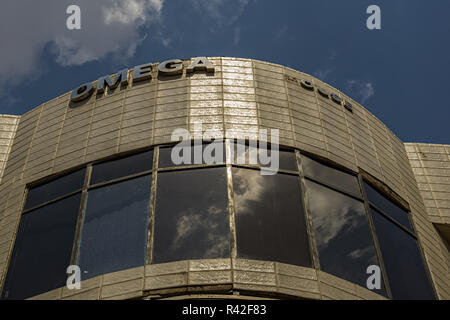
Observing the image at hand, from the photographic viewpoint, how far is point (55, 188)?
A: 51.3 feet

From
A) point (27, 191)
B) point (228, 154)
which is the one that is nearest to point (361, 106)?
point (228, 154)

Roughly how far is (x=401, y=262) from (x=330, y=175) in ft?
8.72

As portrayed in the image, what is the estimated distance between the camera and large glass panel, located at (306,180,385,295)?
43.7 feet

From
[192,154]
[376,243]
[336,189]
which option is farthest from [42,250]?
[376,243]

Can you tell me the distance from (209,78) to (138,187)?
390cm

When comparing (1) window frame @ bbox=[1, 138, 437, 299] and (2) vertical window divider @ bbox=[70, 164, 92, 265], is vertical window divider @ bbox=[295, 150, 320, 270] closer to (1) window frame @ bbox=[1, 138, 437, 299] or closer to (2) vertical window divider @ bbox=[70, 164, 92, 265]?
(1) window frame @ bbox=[1, 138, 437, 299]

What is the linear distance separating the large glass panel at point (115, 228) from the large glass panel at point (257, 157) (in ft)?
7.02

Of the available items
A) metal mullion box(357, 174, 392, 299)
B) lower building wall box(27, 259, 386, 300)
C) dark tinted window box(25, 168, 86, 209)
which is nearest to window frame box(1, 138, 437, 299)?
metal mullion box(357, 174, 392, 299)

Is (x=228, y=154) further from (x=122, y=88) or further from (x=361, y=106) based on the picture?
(x=361, y=106)

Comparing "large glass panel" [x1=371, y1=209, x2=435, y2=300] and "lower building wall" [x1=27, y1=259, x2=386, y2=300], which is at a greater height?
"large glass panel" [x1=371, y1=209, x2=435, y2=300]

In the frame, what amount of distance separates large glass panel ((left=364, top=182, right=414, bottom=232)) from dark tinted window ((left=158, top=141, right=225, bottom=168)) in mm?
4016

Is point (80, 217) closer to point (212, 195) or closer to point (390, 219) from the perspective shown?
point (212, 195)

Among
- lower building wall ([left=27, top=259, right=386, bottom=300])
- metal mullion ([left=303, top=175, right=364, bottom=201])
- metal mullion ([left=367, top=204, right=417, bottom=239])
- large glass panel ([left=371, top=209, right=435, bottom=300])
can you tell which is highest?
metal mullion ([left=303, top=175, right=364, bottom=201])
